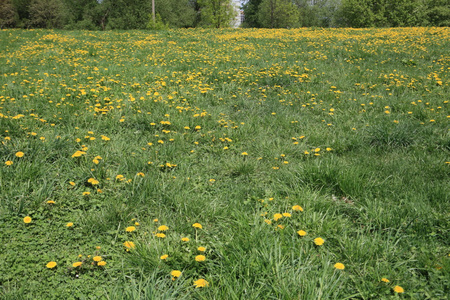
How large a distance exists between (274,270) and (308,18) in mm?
66589

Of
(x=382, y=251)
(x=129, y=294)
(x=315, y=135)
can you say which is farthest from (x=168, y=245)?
(x=315, y=135)

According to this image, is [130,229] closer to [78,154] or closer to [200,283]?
[200,283]

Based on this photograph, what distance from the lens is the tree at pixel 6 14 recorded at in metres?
37.5

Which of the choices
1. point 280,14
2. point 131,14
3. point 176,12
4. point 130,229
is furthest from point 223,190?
point 176,12

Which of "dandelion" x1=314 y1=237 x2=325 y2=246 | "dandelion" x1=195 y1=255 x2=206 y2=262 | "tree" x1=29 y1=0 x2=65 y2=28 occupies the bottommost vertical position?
"dandelion" x1=195 y1=255 x2=206 y2=262

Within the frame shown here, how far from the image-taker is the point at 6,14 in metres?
38.6

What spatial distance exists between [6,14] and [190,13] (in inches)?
983

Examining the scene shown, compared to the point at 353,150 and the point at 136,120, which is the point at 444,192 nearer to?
the point at 353,150

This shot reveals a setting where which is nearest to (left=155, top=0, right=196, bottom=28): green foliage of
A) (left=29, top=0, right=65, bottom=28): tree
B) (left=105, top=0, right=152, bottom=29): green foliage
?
(left=105, top=0, right=152, bottom=29): green foliage

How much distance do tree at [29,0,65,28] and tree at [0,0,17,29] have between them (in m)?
2.55

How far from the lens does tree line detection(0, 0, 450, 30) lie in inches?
1316

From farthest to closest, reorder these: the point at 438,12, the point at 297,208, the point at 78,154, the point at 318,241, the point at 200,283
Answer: the point at 438,12, the point at 78,154, the point at 297,208, the point at 318,241, the point at 200,283

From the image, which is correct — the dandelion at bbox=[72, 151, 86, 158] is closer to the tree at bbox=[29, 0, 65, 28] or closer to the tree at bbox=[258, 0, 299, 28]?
the tree at bbox=[258, 0, 299, 28]

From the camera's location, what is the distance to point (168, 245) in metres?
2.18
